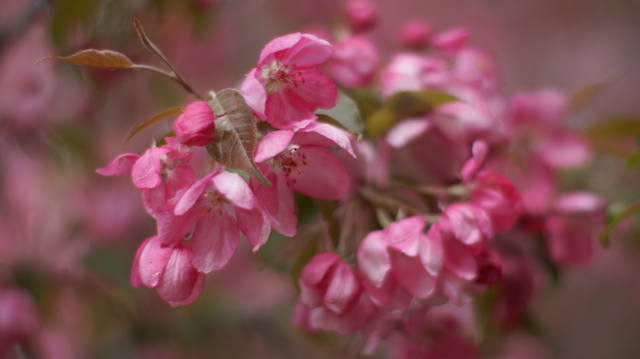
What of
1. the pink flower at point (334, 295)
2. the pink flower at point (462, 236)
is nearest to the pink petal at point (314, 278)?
the pink flower at point (334, 295)

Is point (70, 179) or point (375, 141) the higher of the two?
point (375, 141)

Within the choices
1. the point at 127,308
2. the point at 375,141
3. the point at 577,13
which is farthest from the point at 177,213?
the point at 577,13

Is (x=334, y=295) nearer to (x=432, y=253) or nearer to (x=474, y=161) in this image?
(x=432, y=253)

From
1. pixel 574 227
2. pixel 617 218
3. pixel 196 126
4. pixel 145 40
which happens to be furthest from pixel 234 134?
pixel 574 227

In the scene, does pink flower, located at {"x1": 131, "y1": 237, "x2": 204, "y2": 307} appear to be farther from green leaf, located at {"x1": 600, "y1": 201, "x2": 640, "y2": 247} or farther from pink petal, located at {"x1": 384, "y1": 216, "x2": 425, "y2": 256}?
green leaf, located at {"x1": 600, "y1": 201, "x2": 640, "y2": 247}

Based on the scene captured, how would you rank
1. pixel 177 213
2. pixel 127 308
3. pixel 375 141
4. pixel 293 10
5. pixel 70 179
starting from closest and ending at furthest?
1. pixel 177 213
2. pixel 375 141
3. pixel 127 308
4. pixel 70 179
5. pixel 293 10

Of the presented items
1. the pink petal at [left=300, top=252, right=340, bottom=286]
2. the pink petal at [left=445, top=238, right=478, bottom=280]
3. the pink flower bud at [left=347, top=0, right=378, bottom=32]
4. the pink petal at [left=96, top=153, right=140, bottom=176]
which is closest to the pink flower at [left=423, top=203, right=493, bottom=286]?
the pink petal at [left=445, top=238, right=478, bottom=280]

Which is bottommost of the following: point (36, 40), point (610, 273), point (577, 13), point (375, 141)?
point (610, 273)

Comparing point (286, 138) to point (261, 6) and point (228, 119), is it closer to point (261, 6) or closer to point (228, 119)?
point (228, 119)

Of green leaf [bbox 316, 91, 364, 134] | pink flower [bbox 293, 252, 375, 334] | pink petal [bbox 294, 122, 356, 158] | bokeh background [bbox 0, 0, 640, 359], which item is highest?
pink petal [bbox 294, 122, 356, 158]
